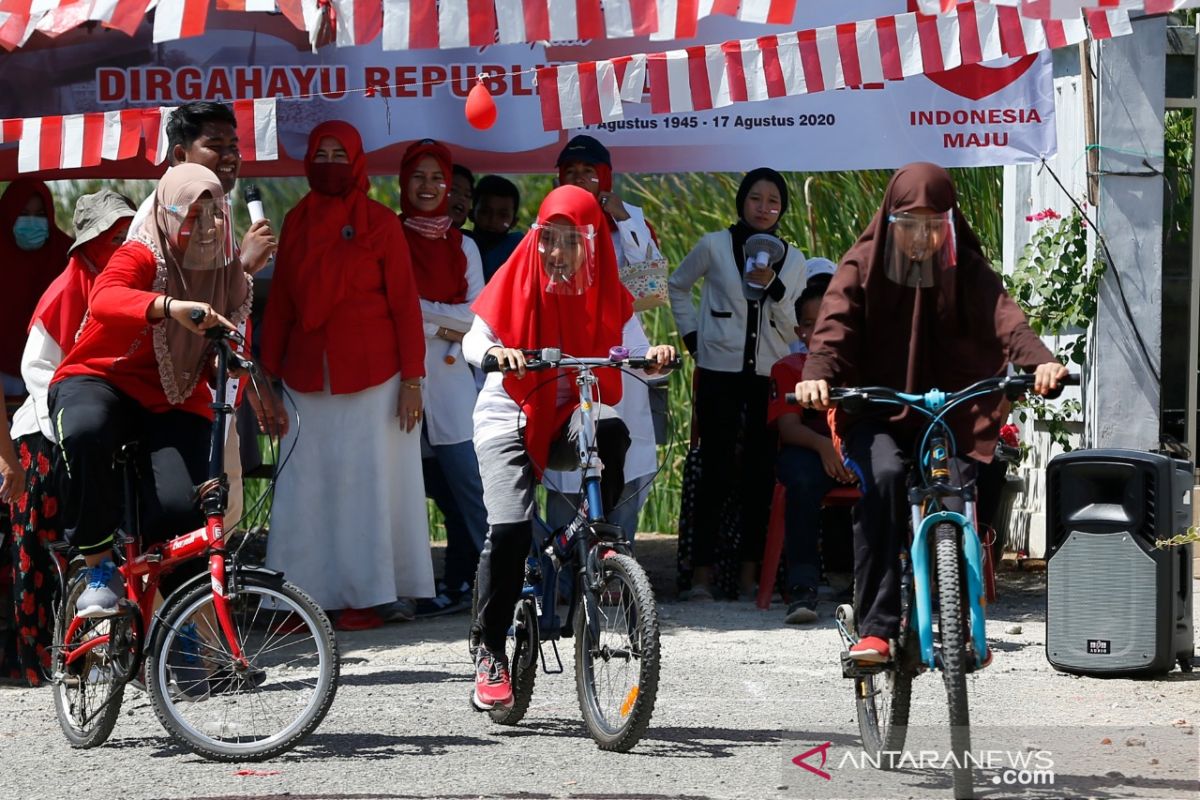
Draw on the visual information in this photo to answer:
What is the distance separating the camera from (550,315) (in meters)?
6.16

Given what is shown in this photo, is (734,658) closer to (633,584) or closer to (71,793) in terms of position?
(633,584)

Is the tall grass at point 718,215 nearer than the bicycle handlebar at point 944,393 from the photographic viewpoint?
No

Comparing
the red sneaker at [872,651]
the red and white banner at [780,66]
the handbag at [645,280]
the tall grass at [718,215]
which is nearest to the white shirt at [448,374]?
the handbag at [645,280]

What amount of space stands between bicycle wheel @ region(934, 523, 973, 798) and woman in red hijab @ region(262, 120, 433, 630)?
3.92m

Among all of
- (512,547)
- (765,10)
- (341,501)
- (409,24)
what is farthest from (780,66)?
(512,547)

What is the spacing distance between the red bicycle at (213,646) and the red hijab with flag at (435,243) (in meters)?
3.01

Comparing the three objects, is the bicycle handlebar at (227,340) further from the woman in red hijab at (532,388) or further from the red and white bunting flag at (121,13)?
the red and white bunting flag at (121,13)

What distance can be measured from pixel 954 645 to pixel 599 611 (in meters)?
1.31

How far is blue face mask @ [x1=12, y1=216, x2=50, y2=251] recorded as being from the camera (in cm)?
852

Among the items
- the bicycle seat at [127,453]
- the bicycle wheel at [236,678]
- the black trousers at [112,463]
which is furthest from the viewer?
the bicycle seat at [127,453]

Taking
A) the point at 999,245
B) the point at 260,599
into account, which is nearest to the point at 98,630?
the point at 260,599

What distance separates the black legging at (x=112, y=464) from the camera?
582 cm

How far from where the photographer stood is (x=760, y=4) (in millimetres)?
8344

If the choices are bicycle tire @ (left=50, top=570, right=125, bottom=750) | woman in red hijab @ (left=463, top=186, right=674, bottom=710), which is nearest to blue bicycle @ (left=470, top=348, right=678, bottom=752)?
woman in red hijab @ (left=463, top=186, right=674, bottom=710)
